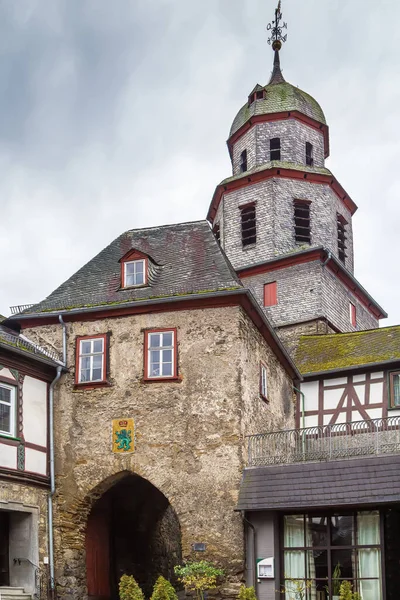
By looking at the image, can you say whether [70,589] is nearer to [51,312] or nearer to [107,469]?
[107,469]

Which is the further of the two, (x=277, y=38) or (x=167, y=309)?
(x=277, y=38)

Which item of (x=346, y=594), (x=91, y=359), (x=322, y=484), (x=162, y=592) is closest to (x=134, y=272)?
(x=91, y=359)

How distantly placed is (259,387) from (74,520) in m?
5.70

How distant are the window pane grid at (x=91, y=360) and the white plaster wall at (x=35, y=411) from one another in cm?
102

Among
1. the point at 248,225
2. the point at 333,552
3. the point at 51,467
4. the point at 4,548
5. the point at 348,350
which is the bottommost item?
the point at 333,552

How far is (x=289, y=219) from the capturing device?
3672 centimetres

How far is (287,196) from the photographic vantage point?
36906 millimetres

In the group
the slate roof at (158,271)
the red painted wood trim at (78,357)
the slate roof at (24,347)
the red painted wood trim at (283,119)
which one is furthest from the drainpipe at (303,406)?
the red painted wood trim at (283,119)

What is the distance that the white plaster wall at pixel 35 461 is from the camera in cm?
2058

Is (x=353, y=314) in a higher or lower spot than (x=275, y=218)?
lower

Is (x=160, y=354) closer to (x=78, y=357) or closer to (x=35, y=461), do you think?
(x=78, y=357)

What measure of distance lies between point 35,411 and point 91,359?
6.32ft

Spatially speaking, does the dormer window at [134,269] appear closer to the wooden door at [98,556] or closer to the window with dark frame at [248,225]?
the wooden door at [98,556]

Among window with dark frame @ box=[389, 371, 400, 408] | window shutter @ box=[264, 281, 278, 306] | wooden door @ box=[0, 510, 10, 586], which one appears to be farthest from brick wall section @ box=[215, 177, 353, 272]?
wooden door @ box=[0, 510, 10, 586]
